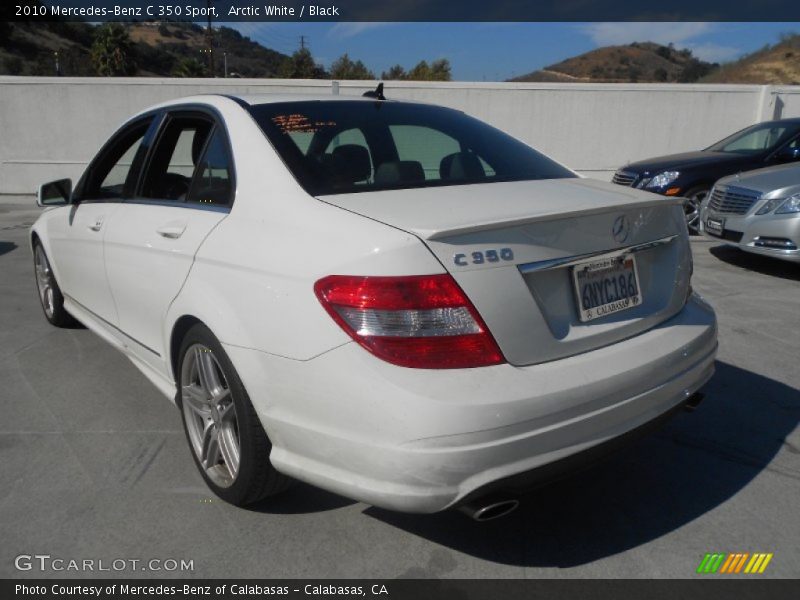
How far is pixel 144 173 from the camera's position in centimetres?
333

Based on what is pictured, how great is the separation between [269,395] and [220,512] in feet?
2.45

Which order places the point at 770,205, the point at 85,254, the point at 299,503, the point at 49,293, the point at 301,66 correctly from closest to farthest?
1. the point at 299,503
2. the point at 85,254
3. the point at 49,293
4. the point at 770,205
5. the point at 301,66

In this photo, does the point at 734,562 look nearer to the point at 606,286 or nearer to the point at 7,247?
the point at 606,286

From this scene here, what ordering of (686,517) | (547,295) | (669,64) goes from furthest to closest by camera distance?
(669,64) < (686,517) < (547,295)

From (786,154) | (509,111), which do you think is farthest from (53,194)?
(509,111)

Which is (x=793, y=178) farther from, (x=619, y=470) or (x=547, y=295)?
(x=547, y=295)

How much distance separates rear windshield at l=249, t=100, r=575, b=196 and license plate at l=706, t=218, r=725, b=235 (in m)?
4.73

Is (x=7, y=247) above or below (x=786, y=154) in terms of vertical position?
below

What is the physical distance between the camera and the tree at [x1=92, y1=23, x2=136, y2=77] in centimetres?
5359

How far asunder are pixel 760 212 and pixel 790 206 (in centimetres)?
29

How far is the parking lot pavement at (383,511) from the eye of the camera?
2.29 metres

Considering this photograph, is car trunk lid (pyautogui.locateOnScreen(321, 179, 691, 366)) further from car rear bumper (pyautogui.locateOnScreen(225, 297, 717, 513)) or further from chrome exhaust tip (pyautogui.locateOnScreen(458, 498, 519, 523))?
chrome exhaust tip (pyautogui.locateOnScreen(458, 498, 519, 523))

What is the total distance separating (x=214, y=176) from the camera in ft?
9.03
